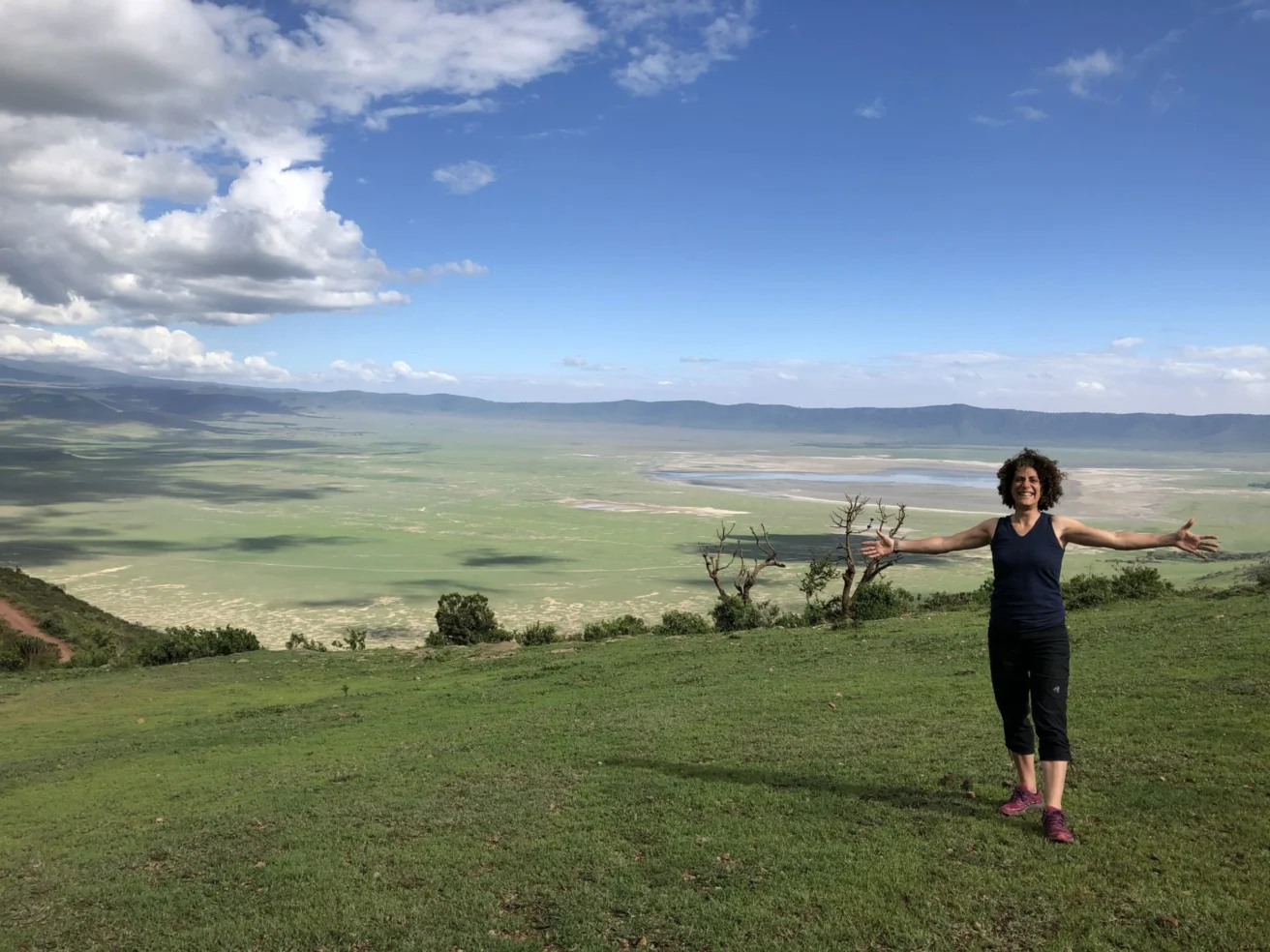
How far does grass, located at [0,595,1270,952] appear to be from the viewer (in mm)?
5797

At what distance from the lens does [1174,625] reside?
17766mm

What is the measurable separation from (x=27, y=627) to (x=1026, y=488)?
161ft

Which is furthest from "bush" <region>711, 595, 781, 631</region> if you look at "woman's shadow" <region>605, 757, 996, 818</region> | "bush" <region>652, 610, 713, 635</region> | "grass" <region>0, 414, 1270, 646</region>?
"woman's shadow" <region>605, 757, 996, 818</region>

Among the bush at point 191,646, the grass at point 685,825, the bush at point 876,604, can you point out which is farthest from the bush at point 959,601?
the bush at point 191,646

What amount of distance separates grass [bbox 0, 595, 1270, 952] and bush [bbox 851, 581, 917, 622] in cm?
1511

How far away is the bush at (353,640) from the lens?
120 feet

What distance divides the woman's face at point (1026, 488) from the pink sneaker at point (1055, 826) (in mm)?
2576

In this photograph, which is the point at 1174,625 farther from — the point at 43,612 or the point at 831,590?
the point at 43,612

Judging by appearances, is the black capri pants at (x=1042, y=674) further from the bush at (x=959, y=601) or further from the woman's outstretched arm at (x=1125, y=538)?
the bush at (x=959, y=601)

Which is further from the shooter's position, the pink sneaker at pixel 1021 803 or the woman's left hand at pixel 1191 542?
the pink sneaker at pixel 1021 803

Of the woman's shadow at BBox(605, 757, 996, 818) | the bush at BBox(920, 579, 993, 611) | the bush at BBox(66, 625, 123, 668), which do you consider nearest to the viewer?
the woman's shadow at BBox(605, 757, 996, 818)

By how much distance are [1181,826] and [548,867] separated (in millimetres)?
5414

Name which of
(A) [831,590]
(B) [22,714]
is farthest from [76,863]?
(A) [831,590]

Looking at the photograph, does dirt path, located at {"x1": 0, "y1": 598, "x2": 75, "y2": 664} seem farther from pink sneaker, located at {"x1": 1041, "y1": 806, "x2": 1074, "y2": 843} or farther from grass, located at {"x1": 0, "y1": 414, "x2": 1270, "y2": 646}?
pink sneaker, located at {"x1": 1041, "y1": 806, "x2": 1074, "y2": 843}
